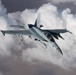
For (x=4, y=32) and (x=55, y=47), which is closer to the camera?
(x=55, y=47)

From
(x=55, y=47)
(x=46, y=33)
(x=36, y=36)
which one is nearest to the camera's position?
(x=55, y=47)

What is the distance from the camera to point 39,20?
78625 millimetres

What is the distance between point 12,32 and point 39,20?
459 inches

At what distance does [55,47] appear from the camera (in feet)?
193

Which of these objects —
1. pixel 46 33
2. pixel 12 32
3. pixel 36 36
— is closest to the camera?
pixel 46 33

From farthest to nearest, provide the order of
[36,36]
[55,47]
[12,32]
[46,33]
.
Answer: [12,32], [36,36], [46,33], [55,47]

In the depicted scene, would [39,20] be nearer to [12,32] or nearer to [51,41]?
[12,32]

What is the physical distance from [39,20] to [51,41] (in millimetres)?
20072

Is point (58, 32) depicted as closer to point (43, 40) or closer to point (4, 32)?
point (43, 40)

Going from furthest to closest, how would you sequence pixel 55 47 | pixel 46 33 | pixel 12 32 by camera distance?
pixel 12 32 < pixel 46 33 < pixel 55 47

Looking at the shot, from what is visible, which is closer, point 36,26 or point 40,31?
point 40,31

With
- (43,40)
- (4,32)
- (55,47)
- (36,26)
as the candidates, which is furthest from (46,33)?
(4,32)

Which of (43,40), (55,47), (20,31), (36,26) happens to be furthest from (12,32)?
(55,47)

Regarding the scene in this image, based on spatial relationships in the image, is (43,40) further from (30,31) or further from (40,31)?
(30,31)
